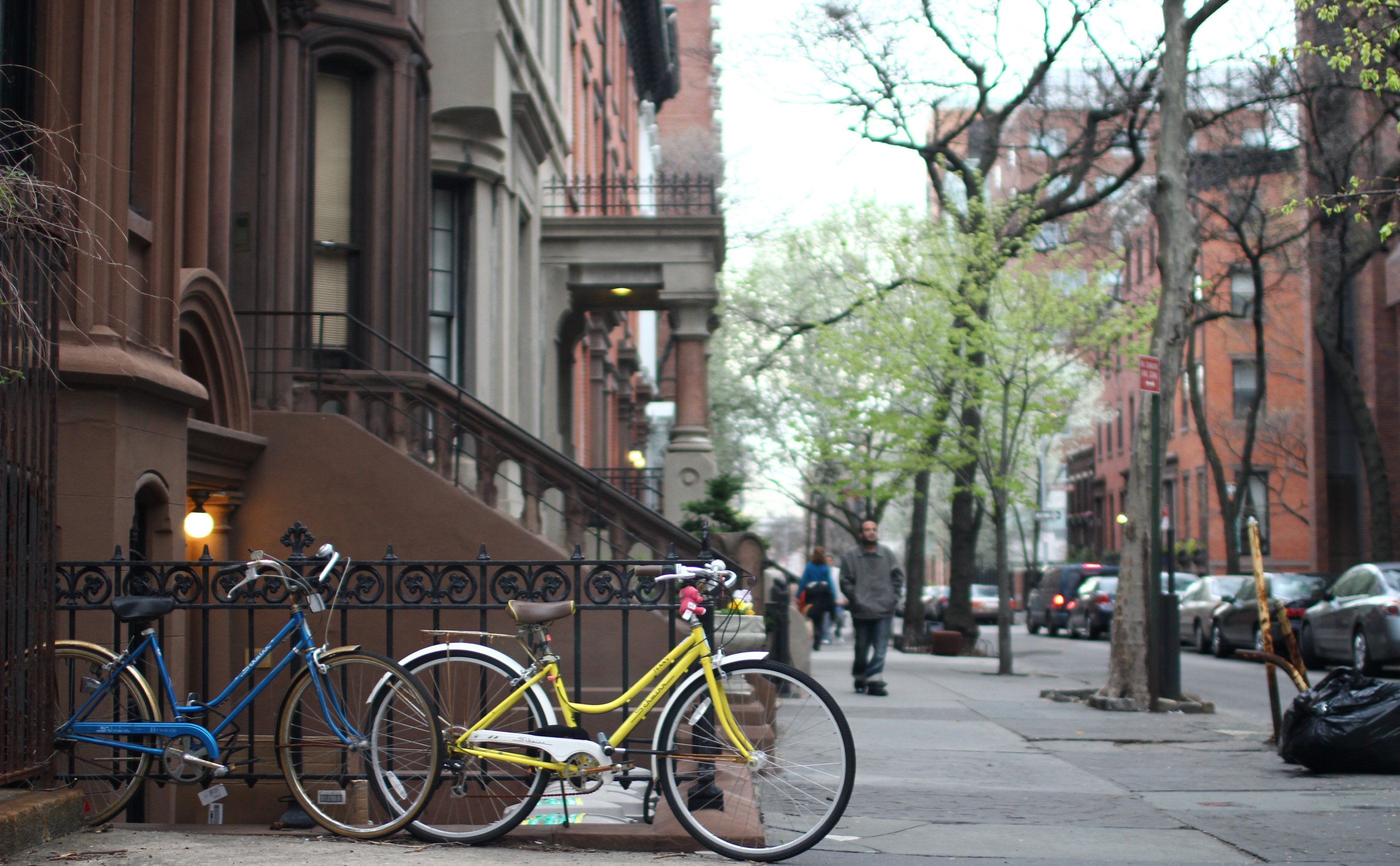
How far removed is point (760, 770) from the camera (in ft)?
18.7

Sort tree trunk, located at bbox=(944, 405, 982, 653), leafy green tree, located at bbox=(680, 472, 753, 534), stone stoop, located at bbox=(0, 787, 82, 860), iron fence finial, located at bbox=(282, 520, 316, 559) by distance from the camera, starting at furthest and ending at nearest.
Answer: tree trunk, located at bbox=(944, 405, 982, 653) < leafy green tree, located at bbox=(680, 472, 753, 534) < iron fence finial, located at bbox=(282, 520, 316, 559) < stone stoop, located at bbox=(0, 787, 82, 860)

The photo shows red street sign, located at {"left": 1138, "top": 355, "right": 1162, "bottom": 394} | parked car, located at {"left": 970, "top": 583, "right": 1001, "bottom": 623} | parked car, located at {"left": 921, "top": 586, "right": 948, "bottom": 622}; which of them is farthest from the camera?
parked car, located at {"left": 970, "top": 583, "right": 1001, "bottom": 623}

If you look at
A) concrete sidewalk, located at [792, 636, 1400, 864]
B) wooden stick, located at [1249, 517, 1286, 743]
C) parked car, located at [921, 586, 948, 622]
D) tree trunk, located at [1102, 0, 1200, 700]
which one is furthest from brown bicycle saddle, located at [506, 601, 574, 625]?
parked car, located at [921, 586, 948, 622]

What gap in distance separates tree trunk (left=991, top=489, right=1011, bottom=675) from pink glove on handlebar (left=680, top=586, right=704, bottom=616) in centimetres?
1463

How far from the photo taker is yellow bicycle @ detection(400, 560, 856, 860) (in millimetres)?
5648

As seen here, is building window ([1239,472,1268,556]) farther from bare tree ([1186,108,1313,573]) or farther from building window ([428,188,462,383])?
building window ([428,188,462,383])

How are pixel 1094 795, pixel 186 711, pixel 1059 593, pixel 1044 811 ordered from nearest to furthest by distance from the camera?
pixel 186 711 < pixel 1044 811 < pixel 1094 795 < pixel 1059 593

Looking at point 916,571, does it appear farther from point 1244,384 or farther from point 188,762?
point 188,762

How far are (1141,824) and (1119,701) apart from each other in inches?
270

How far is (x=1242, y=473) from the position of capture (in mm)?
36250

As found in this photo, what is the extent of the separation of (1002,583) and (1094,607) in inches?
559

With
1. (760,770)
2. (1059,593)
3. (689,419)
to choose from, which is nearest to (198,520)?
(760,770)

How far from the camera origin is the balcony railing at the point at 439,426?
1106cm

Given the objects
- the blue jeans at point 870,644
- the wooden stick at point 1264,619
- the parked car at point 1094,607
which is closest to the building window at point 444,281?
the blue jeans at point 870,644
